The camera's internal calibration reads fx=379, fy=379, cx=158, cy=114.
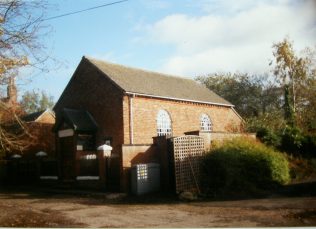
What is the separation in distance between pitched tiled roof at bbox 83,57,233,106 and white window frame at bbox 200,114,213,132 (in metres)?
1.14

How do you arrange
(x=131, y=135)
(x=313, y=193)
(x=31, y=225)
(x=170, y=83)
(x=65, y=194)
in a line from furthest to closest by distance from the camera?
(x=170, y=83) → (x=131, y=135) → (x=65, y=194) → (x=313, y=193) → (x=31, y=225)

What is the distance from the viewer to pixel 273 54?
93.8 feet

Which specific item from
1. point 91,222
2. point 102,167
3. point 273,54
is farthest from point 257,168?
point 273,54

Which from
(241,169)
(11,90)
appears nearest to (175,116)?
(241,169)

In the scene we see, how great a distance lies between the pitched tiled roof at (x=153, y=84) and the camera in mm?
22397

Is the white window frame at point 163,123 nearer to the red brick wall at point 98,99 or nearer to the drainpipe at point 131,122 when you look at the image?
the drainpipe at point 131,122

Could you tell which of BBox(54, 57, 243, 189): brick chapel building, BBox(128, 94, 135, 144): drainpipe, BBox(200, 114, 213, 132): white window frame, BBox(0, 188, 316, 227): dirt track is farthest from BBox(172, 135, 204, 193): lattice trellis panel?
BBox(200, 114, 213, 132): white window frame

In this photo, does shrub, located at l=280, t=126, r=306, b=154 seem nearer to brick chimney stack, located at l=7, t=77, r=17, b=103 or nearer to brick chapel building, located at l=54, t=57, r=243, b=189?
brick chapel building, located at l=54, t=57, r=243, b=189

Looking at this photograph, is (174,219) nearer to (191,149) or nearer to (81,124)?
(191,149)

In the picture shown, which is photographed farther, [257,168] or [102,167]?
[102,167]

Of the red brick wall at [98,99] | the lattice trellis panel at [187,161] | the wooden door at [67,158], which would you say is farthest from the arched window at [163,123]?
the lattice trellis panel at [187,161]

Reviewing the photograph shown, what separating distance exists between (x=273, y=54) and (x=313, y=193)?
1727 centimetres

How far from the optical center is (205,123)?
88.5ft

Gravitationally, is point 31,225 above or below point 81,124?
below
